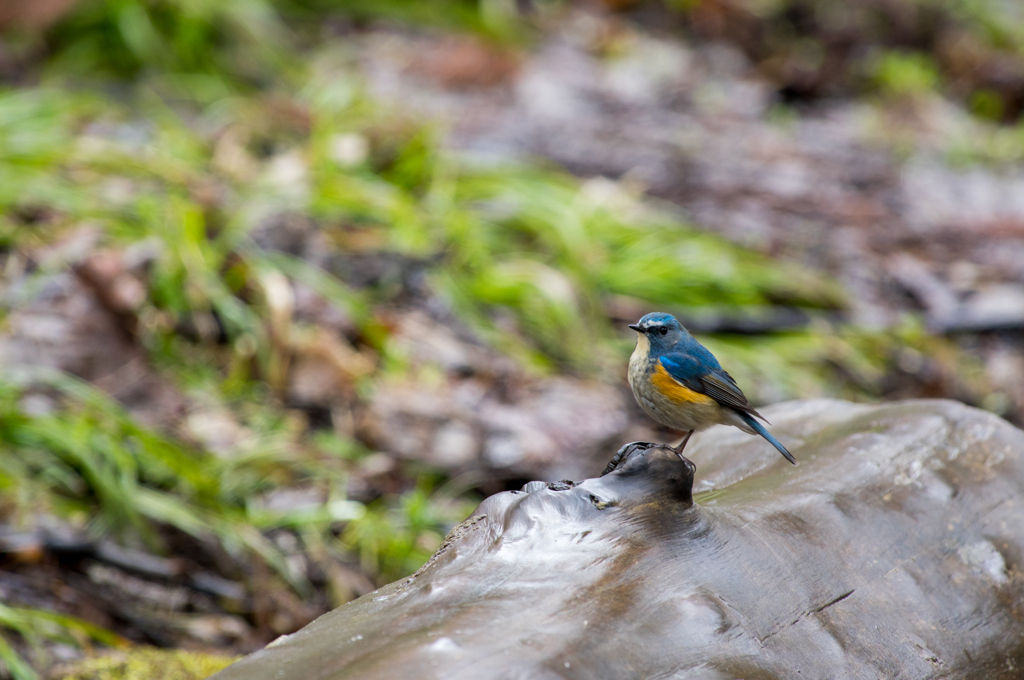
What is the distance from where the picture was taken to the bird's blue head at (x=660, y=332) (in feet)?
7.39

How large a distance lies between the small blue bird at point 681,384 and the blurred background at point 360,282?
3.40 feet

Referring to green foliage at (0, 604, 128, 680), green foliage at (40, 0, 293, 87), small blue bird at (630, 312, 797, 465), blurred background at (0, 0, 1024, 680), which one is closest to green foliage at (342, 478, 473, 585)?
blurred background at (0, 0, 1024, 680)

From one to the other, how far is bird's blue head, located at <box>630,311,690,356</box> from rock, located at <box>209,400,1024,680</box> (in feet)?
1.30

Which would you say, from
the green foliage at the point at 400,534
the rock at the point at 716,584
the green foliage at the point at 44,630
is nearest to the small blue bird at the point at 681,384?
the rock at the point at 716,584

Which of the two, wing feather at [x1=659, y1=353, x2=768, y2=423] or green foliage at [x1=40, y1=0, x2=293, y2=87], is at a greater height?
green foliage at [x1=40, y1=0, x2=293, y2=87]

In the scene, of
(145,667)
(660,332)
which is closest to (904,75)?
(660,332)

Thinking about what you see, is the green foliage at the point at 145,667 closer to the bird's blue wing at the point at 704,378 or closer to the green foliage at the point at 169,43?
the bird's blue wing at the point at 704,378

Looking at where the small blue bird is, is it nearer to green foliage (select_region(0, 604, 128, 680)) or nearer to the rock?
the rock

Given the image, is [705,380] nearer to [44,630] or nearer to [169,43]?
[44,630]

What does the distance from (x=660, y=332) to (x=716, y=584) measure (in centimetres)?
85

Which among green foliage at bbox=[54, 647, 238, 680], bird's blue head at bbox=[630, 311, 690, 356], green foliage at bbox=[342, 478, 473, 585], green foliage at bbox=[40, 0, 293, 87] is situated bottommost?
green foliage at bbox=[342, 478, 473, 585]

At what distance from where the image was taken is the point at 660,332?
2.25m

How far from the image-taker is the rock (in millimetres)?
1333

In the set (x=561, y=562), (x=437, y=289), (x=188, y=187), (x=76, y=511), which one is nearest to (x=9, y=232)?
(x=188, y=187)
